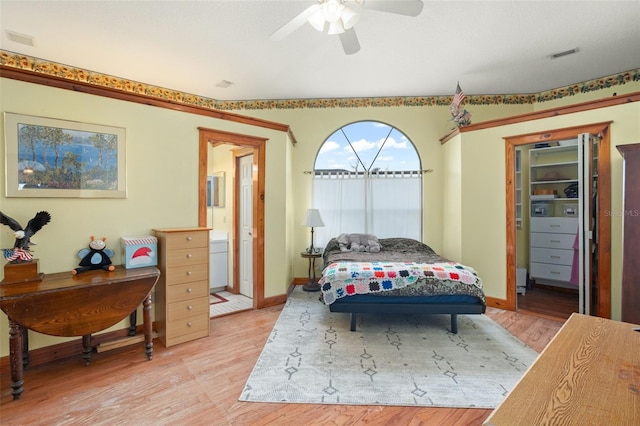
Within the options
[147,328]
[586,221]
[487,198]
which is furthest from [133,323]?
[586,221]

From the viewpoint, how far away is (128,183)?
2656 mm

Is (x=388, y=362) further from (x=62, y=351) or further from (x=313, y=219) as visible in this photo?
(x=62, y=351)

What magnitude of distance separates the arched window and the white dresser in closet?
1.72m

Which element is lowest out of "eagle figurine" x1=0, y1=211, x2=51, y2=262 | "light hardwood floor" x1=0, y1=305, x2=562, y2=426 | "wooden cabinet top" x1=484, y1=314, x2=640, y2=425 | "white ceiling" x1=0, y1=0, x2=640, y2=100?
"light hardwood floor" x1=0, y1=305, x2=562, y2=426

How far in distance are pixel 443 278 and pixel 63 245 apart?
11.3 ft

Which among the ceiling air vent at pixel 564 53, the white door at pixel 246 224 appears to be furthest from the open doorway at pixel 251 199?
the ceiling air vent at pixel 564 53

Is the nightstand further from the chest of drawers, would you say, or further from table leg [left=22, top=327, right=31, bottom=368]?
table leg [left=22, top=327, right=31, bottom=368]

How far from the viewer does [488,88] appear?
4.14 metres

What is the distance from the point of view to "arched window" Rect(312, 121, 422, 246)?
457 centimetres

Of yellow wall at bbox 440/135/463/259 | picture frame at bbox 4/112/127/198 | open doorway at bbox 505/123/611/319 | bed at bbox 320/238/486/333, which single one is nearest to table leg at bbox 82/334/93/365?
picture frame at bbox 4/112/127/198

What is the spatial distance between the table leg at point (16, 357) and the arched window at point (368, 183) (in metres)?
3.48

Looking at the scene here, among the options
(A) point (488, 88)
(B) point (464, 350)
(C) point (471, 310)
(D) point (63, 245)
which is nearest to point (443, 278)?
(C) point (471, 310)

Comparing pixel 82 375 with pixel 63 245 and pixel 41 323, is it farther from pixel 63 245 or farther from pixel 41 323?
pixel 63 245

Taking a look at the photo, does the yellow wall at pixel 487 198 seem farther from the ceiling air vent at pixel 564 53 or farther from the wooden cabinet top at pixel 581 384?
the wooden cabinet top at pixel 581 384
